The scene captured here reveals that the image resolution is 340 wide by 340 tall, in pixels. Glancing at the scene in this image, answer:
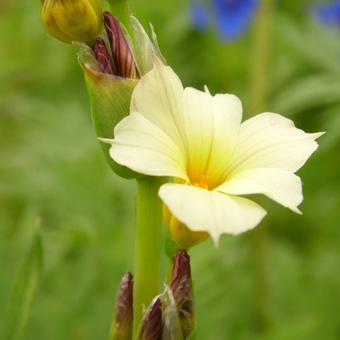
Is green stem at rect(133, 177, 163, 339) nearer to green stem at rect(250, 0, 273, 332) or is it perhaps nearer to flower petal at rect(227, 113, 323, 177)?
flower petal at rect(227, 113, 323, 177)

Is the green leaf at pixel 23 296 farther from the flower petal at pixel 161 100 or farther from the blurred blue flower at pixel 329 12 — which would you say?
the blurred blue flower at pixel 329 12

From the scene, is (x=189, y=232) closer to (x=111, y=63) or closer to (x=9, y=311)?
(x=111, y=63)

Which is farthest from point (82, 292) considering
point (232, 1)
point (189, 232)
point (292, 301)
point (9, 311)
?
point (232, 1)

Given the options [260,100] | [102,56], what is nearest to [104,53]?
[102,56]

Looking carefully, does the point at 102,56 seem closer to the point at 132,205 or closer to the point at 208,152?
the point at 208,152

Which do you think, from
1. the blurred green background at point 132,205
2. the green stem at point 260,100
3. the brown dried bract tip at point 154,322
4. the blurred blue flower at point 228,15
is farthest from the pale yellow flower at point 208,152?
the blurred blue flower at point 228,15

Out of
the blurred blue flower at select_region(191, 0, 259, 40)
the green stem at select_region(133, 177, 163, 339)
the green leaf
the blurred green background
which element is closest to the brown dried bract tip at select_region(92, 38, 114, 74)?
the green stem at select_region(133, 177, 163, 339)

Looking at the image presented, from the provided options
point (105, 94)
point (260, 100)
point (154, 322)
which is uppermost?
point (260, 100)
